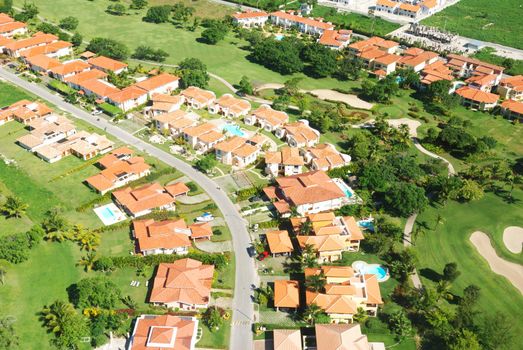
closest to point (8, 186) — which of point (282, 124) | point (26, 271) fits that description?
point (26, 271)

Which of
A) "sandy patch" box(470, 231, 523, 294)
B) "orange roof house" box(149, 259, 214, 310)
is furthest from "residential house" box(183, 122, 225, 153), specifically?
"sandy patch" box(470, 231, 523, 294)

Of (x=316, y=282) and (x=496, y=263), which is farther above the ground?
(x=316, y=282)

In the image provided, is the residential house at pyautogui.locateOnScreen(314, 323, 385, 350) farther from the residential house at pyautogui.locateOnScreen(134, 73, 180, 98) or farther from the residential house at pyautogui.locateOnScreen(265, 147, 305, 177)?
the residential house at pyautogui.locateOnScreen(134, 73, 180, 98)

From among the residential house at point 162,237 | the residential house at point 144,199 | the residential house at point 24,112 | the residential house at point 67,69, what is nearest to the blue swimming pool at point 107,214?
the residential house at point 144,199

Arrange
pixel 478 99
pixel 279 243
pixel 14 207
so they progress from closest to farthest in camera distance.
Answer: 1. pixel 279 243
2. pixel 14 207
3. pixel 478 99

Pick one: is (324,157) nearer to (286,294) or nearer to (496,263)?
(496,263)

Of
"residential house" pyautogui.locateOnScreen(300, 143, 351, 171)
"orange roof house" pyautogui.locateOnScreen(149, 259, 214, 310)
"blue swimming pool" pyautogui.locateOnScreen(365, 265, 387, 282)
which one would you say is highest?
"residential house" pyautogui.locateOnScreen(300, 143, 351, 171)

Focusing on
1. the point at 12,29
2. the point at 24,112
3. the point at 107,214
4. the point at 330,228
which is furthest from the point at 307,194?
the point at 12,29

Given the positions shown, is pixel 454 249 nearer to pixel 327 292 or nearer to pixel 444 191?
pixel 444 191
